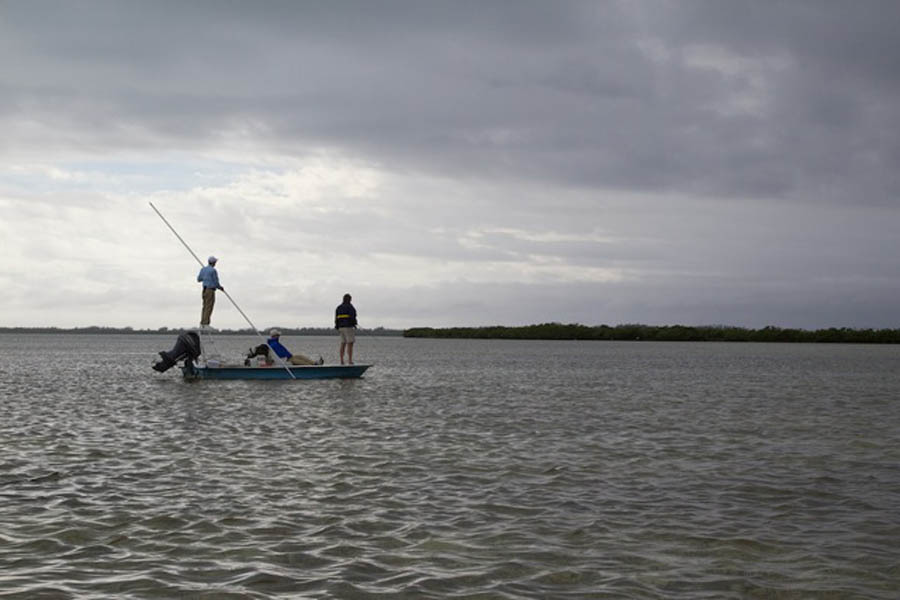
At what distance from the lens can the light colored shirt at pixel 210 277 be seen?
100 ft

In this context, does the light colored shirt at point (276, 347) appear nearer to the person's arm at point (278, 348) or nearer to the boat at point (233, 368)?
the person's arm at point (278, 348)

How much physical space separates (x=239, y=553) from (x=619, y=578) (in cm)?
345

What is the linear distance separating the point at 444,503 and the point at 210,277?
21559mm

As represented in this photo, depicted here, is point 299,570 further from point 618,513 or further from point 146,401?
point 146,401

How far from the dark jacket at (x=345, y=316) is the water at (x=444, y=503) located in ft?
36.6

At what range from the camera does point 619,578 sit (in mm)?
7676

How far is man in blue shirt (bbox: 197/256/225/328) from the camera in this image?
30.5 metres

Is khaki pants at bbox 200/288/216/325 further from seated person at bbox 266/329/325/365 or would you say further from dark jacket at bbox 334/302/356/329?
dark jacket at bbox 334/302/356/329

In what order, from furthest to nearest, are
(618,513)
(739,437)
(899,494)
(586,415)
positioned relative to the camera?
1. (586,415)
2. (739,437)
3. (899,494)
4. (618,513)

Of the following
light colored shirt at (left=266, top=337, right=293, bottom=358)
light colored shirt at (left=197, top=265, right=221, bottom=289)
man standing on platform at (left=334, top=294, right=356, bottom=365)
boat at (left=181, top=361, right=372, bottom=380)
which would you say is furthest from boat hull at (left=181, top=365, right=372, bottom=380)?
light colored shirt at (left=197, top=265, right=221, bottom=289)

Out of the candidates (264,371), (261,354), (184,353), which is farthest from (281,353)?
(184,353)

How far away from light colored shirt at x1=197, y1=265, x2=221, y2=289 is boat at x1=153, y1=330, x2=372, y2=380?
6.63ft

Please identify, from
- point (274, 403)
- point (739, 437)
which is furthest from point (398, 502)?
point (274, 403)

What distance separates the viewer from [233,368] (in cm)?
3156
